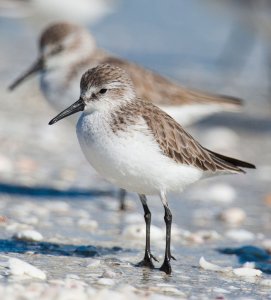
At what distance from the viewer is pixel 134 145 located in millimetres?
5762

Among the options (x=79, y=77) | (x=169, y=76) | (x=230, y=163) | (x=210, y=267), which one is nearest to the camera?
(x=210, y=267)

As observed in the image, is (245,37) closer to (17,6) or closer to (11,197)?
(17,6)

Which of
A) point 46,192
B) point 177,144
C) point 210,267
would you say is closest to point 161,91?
point 46,192

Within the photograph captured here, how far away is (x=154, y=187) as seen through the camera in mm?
5922

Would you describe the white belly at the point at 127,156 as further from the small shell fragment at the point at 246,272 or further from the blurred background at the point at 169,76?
the blurred background at the point at 169,76

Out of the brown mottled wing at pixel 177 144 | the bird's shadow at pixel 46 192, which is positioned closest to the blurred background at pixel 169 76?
the bird's shadow at pixel 46 192

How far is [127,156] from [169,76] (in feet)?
26.6

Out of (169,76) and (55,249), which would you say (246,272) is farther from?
(169,76)

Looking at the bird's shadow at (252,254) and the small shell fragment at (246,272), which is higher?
the bird's shadow at (252,254)

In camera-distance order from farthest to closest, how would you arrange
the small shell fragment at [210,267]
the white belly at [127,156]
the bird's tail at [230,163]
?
the bird's tail at [230,163]
the small shell fragment at [210,267]
the white belly at [127,156]

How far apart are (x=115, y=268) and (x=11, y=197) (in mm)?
2278

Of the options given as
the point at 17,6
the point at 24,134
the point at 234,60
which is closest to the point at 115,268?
the point at 24,134

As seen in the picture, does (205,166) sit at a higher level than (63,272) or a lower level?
higher

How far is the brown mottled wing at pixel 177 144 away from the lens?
19.6 ft
